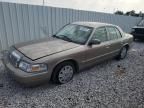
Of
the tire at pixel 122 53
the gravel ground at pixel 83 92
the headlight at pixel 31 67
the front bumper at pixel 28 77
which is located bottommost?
the gravel ground at pixel 83 92

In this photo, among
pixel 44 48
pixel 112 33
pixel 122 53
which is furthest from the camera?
pixel 122 53

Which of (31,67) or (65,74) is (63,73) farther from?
(31,67)

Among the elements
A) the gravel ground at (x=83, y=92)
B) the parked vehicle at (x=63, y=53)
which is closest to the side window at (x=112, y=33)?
the parked vehicle at (x=63, y=53)

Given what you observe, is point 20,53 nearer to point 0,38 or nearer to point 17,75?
point 17,75

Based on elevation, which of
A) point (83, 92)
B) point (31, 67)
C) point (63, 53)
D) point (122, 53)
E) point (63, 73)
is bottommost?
point (83, 92)

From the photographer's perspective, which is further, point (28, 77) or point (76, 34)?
point (76, 34)

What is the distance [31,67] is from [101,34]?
249 cm

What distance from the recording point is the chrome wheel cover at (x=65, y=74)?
130 inches

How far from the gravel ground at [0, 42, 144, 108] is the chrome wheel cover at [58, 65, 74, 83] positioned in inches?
5.7

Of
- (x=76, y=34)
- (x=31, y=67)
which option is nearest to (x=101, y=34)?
(x=76, y=34)

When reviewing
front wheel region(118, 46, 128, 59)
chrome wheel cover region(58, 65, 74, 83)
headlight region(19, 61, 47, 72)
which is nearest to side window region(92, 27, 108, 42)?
chrome wheel cover region(58, 65, 74, 83)

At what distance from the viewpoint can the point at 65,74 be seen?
338 centimetres

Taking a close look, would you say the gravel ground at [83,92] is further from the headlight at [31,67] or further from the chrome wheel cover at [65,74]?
the headlight at [31,67]

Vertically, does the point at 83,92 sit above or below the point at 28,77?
below
